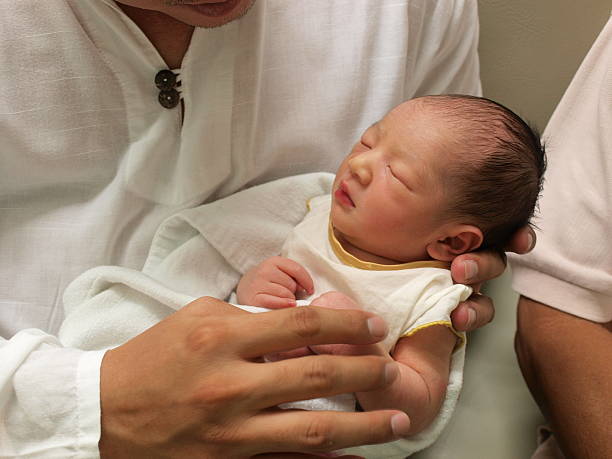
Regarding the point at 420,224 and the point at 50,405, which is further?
the point at 420,224

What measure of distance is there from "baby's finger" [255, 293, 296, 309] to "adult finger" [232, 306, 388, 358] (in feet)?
0.50

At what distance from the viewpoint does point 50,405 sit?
82 cm

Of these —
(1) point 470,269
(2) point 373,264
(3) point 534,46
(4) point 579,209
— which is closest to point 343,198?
(2) point 373,264

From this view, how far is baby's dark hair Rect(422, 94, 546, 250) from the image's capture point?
0.93 meters

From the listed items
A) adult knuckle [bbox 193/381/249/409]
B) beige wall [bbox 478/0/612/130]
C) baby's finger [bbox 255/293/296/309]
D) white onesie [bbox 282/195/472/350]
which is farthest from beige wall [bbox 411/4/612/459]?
adult knuckle [bbox 193/381/249/409]

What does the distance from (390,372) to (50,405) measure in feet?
1.39

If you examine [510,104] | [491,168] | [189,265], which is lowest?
[189,265]

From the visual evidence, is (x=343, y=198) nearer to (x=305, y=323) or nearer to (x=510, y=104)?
(x=305, y=323)

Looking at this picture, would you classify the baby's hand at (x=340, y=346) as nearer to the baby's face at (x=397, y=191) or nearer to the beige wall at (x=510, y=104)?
the baby's face at (x=397, y=191)

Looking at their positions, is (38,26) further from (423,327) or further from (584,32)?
(584,32)

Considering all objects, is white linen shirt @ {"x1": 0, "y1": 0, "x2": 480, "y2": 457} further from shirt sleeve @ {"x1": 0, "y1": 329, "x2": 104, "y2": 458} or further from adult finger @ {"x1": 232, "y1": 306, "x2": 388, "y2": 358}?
adult finger @ {"x1": 232, "y1": 306, "x2": 388, "y2": 358}

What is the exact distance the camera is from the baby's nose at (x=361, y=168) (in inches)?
38.0

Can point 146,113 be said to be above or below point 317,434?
above

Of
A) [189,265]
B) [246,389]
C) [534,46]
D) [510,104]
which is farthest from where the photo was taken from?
[510,104]
